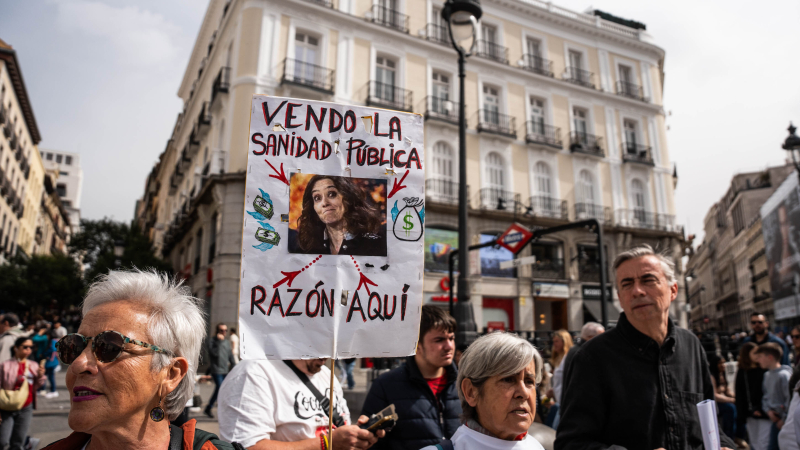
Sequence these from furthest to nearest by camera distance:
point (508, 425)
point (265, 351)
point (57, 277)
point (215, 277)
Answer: point (57, 277) < point (215, 277) < point (265, 351) < point (508, 425)

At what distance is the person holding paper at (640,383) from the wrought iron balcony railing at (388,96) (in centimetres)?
1811

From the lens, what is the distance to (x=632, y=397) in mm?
2320

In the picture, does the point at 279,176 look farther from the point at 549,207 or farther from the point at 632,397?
the point at 549,207

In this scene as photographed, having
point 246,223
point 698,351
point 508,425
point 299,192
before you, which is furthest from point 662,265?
point 246,223

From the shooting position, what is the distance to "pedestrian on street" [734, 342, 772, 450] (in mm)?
5539

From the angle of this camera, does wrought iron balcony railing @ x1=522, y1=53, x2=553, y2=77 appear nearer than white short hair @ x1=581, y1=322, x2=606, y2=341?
No

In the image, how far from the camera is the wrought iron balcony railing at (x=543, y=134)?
23672 millimetres

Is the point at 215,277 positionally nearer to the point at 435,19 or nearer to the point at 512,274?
the point at 512,274

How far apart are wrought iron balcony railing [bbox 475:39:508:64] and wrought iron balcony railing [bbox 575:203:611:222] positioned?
25.0 feet

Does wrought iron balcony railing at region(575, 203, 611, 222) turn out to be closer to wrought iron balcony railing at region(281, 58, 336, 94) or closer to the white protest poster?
wrought iron balcony railing at region(281, 58, 336, 94)

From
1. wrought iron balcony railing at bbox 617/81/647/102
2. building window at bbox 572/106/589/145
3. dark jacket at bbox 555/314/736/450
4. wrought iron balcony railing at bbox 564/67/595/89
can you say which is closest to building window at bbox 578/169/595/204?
building window at bbox 572/106/589/145

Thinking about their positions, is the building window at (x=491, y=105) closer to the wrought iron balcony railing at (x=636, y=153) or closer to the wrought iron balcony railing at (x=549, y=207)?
the wrought iron balcony railing at (x=549, y=207)

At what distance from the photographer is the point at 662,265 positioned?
8.59 ft

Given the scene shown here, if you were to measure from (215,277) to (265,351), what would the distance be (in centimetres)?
1685
